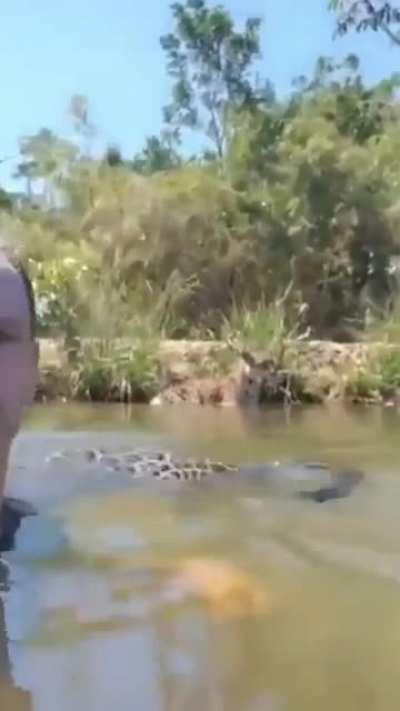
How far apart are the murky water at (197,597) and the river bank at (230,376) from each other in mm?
6807

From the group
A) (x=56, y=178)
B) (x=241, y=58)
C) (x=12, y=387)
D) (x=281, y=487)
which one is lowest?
(x=281, y=487)

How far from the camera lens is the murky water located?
2.46m

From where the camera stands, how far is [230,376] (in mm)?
13617

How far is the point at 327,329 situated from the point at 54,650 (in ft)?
57.9

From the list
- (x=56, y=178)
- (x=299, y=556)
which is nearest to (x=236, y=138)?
(x=56, y=178)

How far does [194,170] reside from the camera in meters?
21.2

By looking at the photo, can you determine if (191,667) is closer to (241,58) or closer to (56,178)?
(56,178)

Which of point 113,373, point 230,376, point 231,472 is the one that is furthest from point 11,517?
point 230,376

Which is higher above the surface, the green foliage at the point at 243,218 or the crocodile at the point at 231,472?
the green foliage at the point at 243,218

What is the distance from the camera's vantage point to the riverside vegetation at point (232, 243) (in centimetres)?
1373

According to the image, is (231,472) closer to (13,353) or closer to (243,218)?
(13,353)

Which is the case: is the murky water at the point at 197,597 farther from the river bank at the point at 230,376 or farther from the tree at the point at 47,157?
the tree at the point at 47,157

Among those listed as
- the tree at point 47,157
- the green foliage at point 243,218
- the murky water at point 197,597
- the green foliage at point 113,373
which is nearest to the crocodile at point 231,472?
the murky water at point 197,597

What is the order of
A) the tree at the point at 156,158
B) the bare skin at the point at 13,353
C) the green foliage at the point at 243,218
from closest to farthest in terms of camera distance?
the bare skin at the point at 13,353
the green foliage at the point at 243,218
the tree at the point at 156,158
